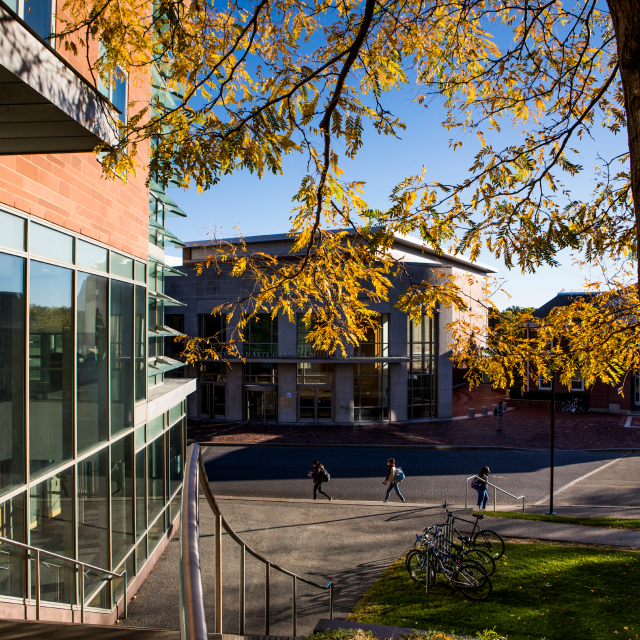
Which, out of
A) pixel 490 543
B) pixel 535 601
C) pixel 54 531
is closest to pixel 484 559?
pixel 490 543

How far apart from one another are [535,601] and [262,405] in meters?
22.0

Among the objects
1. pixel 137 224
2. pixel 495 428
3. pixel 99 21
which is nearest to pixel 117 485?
pixel 137 224

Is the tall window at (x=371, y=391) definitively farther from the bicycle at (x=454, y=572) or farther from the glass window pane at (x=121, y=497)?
the glass window pane at (x=121, y=497)

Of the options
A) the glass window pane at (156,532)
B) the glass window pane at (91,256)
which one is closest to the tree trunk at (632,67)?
the glass window pane at (91,256)

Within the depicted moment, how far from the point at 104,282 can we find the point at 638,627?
8895mm

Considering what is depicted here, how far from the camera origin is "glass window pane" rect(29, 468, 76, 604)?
19.0 ft

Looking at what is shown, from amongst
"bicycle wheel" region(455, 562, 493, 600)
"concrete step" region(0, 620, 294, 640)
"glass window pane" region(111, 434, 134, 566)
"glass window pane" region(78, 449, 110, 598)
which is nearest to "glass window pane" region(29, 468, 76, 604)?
"glass window pane" region(78, 449, 110, 598)

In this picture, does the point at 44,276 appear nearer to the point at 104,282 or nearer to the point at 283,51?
the point at 104,282

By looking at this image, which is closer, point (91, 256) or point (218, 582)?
point (218, 582)

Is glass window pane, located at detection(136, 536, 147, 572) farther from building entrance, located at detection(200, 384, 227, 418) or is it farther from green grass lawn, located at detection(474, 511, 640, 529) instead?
building entrance, located at detection(200, 384, 227, 418)

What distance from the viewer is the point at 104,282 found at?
788 cm

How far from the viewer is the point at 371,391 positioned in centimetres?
2794

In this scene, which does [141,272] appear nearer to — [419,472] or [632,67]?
[632,67]

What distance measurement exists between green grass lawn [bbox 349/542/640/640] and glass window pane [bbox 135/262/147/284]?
7.04 m
